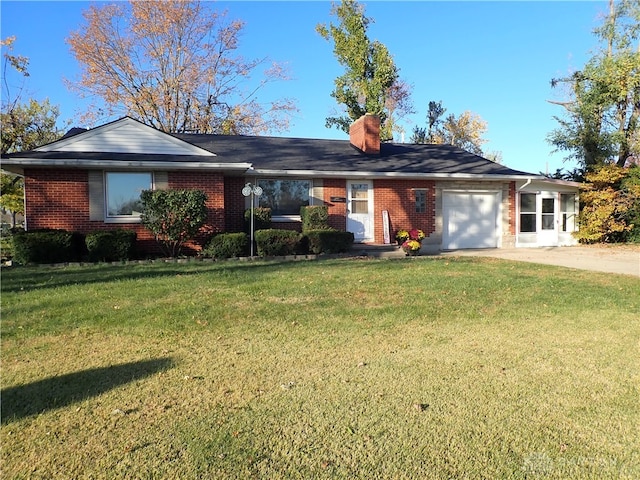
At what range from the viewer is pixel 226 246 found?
39.5 ft

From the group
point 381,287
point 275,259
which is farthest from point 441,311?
point 275,259

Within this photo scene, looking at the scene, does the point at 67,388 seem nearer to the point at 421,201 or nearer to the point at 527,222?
the point at 421,201

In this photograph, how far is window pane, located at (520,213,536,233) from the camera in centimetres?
1733

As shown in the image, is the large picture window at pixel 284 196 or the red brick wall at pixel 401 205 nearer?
the large picture window at pixel 284 196

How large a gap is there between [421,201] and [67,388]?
1408 centimetres

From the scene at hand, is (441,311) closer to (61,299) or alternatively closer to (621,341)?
(621,341)

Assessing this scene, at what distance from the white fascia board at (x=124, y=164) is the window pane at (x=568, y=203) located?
504 inches

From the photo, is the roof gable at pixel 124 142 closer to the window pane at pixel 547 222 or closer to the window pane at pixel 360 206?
the window pane at pixel 360 206

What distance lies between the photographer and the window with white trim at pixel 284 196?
48.4ft

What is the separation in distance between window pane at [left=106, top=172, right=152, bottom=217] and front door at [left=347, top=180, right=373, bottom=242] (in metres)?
6.46

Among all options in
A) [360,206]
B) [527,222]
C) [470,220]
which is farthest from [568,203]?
[360,206]

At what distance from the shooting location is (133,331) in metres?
5.13

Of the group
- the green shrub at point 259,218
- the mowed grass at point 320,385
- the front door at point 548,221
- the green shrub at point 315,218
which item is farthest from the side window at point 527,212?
the mowed grass at point 320,385

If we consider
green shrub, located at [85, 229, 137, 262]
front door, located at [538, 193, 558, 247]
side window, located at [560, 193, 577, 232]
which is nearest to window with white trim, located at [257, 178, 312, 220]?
green shrub, located at [85, 229, 137, 262]
